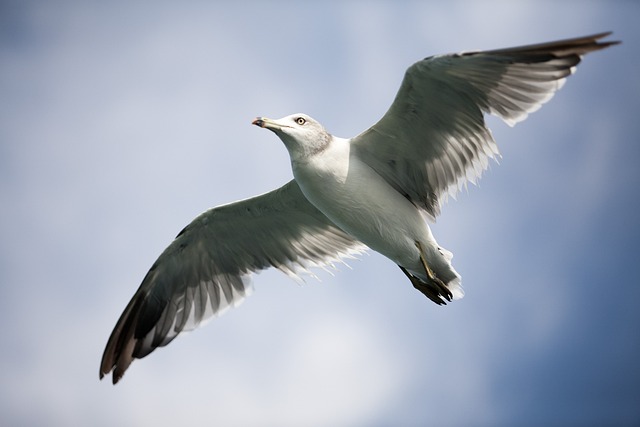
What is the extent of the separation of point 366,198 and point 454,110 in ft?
4.67

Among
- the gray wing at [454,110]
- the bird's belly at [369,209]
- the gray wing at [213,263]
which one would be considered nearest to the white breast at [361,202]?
the bird's belly at [369,209]

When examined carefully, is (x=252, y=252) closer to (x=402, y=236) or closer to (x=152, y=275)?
(x=152, y=275)

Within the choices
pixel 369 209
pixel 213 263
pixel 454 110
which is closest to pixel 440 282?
pixel 369 209

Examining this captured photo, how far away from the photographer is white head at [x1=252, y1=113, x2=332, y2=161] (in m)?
9.61

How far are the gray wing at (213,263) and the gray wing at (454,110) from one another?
5.06 ft

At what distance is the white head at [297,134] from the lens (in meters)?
9.61

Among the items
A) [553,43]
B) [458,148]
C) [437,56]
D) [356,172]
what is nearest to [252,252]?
[356,172]

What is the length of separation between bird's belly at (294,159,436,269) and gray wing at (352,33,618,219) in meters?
0.28

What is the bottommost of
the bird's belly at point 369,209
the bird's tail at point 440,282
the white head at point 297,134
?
the bird's tail at point 440,282

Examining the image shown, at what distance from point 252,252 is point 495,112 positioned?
419 centimetres

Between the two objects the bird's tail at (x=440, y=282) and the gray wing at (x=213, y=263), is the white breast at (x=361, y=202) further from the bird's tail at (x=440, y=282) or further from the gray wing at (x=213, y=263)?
the gray wing at (x=213, y=263)

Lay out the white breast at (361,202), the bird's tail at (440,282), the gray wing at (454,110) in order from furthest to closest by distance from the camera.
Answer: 1. the bird's tail at (440,282)
2. the white breast at (361,202)
3. the gray wing at (454,110)

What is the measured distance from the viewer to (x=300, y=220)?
11414 mm

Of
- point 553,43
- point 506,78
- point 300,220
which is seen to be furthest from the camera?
point 300,220
